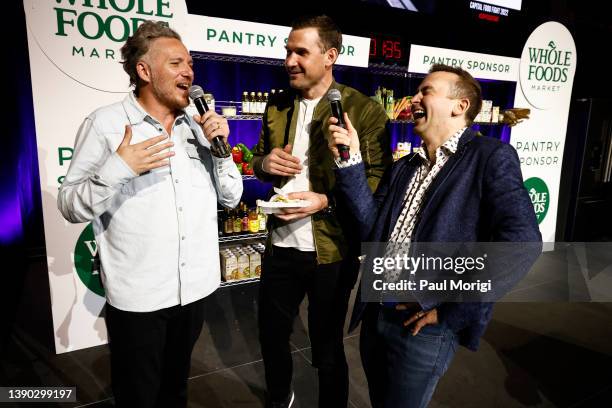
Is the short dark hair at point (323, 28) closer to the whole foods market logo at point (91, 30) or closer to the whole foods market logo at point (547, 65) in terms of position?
the whole foods market logo at point (91, 30)

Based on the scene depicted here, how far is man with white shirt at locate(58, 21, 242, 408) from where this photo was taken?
144 centimetres

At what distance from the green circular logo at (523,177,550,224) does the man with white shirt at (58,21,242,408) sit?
4489 mm

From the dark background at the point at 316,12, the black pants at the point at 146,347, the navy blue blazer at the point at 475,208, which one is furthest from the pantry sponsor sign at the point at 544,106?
the black pants at the point at 146,347

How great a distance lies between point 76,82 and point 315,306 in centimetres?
219

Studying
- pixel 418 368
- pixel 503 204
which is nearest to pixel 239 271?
pixel 418 368

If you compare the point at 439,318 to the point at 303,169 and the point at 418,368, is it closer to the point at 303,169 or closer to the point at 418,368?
the point at 418,368

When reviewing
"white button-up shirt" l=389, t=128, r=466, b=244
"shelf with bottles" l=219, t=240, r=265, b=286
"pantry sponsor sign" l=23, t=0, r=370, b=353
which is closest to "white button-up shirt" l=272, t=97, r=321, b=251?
"white button-up shirt" l=389, t=128, r=466, b=244

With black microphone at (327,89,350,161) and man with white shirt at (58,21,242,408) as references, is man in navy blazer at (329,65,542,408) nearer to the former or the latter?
black microphone at (327,89,350,161)

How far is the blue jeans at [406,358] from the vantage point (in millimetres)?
1398

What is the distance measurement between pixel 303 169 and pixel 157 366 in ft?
3.52

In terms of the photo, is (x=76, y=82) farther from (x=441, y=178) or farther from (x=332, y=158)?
(x=441, y=178)

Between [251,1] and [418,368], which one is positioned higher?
[251,1]

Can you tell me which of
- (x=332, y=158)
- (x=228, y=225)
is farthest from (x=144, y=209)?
(x=228, y=225)

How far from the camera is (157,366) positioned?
1621 millimetres
